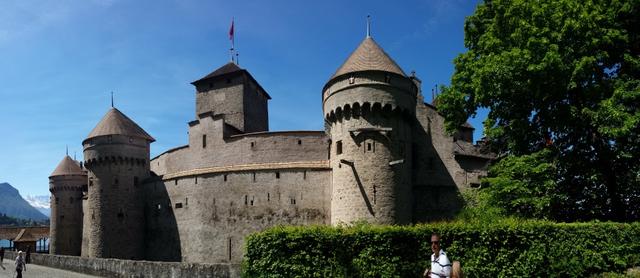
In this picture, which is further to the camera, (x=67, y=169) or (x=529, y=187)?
(x=67, y=169)

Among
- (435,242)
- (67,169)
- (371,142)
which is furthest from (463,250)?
(67,169)

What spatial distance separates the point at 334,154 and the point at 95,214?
851 inches

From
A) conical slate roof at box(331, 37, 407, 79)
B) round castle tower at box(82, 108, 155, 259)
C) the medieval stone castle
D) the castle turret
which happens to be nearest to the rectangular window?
the medieval stone castle

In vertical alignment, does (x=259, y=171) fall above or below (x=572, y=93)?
below

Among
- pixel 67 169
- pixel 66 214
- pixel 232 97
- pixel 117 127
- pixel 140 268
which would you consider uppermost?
pixel 232 97

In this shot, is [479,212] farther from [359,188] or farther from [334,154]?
[334,154]

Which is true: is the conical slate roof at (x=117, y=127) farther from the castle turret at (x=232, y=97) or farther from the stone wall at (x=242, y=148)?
the castle turret at (x=232, y=97)

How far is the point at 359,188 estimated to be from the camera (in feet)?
89.4

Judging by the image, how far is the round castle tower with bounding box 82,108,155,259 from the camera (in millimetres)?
38750

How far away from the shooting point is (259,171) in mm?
33125

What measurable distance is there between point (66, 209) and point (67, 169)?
13.7 ft

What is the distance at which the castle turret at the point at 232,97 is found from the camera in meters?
41.3

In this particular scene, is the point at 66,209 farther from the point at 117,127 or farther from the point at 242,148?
the point at 242,148

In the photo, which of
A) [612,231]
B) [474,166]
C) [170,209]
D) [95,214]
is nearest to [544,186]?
[612,231]
